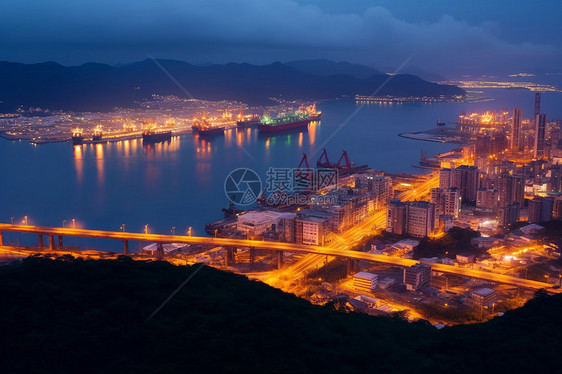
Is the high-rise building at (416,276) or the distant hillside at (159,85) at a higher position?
the distant hillside at (159,85)

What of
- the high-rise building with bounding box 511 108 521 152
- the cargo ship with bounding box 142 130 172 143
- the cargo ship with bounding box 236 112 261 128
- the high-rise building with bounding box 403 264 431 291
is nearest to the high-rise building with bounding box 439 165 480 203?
the high-rise building with bounding box 403 264 431 291

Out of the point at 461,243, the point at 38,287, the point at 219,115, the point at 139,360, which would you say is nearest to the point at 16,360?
the point at 139,360

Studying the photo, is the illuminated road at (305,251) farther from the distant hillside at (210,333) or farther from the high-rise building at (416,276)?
the distant hillside at (210,333)

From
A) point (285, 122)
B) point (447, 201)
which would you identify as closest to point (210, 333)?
point (447, 201)

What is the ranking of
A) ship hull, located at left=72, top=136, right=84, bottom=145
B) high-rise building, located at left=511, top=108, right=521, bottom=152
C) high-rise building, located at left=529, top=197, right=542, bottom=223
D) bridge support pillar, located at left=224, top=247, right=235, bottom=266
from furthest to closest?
high-rise building, located at left=511, top=108, right=521, bottom=152 → ship hull, located at left=72, top=136, right=84, bottom=145 → high-rise building, located at left=529, top=197, right=542, bottom=223 → bridge support pillar, located at left=224, top=247, right=235, bottom=266

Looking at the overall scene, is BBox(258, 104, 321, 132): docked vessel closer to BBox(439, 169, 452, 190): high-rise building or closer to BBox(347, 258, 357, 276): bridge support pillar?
BBox(439, 169, 452, 190): high-rise building

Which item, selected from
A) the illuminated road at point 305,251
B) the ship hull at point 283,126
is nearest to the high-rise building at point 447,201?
the illuminated road at point 305,251
